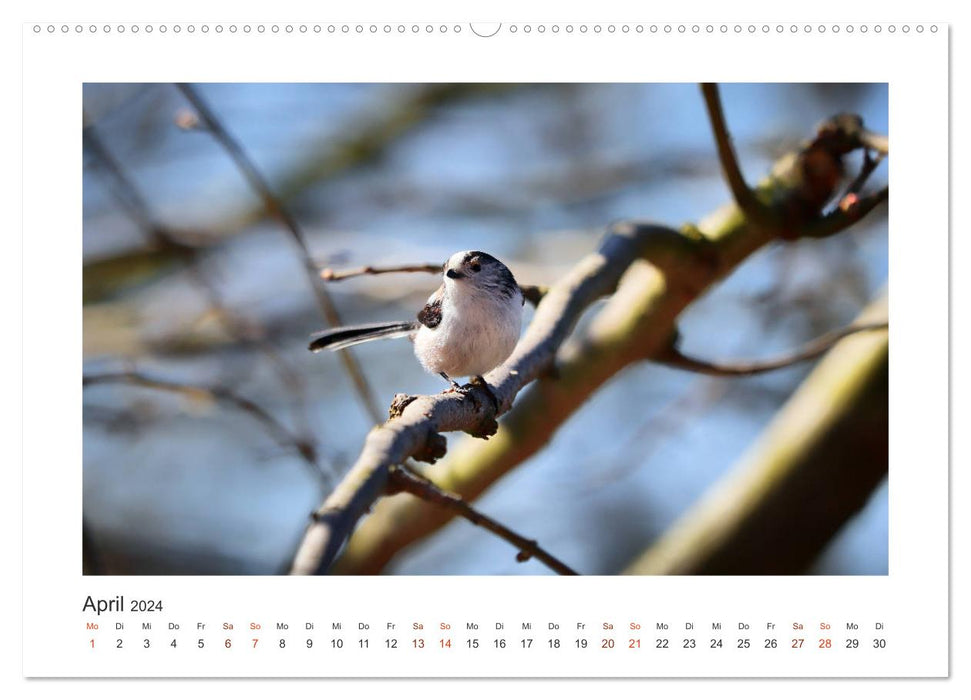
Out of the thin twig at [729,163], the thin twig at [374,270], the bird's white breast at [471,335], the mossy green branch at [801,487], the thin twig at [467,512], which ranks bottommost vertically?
the thin twig at [467,512]

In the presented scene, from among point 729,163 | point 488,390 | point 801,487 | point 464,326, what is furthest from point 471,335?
point 801,487

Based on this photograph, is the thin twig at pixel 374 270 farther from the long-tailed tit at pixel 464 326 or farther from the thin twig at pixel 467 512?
the thin twig at pixel 467 512

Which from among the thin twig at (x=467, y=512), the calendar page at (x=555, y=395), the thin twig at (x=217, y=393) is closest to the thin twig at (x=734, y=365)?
the calendar page at (x=555, y=395)

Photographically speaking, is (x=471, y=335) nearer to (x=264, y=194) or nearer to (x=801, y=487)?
(x=264, y=194)

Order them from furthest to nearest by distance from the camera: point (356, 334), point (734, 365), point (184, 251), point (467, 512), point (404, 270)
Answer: point (184, 251) → point (734, 365) → point (356, 334) → point (404, 270) → point (467, 512)

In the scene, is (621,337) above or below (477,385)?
above

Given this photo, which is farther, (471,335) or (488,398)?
(471,335)

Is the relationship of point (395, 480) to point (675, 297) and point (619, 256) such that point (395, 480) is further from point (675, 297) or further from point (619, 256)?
point (675, 297)
